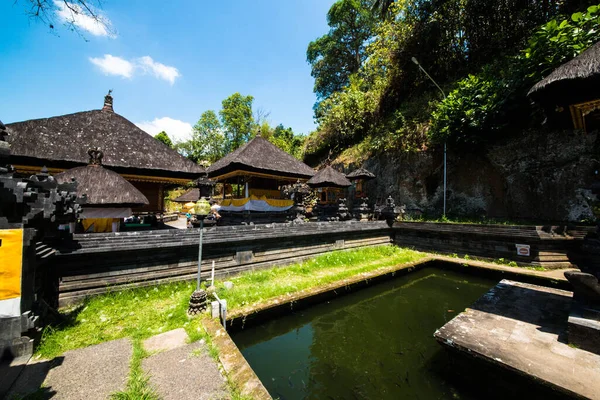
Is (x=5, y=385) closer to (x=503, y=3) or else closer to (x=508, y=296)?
(x=508, y=296)

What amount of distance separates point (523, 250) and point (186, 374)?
385 inches

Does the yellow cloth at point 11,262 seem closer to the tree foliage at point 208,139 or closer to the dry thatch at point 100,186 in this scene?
the dry thatch at point 100,186

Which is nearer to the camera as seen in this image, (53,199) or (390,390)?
(390,390)

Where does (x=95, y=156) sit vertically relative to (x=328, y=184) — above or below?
below

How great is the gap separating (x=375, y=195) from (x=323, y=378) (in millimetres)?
13840

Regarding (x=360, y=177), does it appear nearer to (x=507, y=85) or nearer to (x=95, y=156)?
(x=507, y=85)

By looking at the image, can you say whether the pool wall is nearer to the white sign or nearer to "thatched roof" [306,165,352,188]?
the white sign

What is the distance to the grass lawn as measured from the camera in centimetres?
321

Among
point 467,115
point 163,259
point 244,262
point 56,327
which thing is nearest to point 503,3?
point 467,115

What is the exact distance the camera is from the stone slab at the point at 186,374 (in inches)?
87.9

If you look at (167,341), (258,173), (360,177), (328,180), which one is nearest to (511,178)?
(360,177)

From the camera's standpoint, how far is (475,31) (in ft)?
45.5

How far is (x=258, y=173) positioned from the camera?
1176 centimetres

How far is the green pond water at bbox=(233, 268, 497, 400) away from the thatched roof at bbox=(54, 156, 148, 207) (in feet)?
14.0
